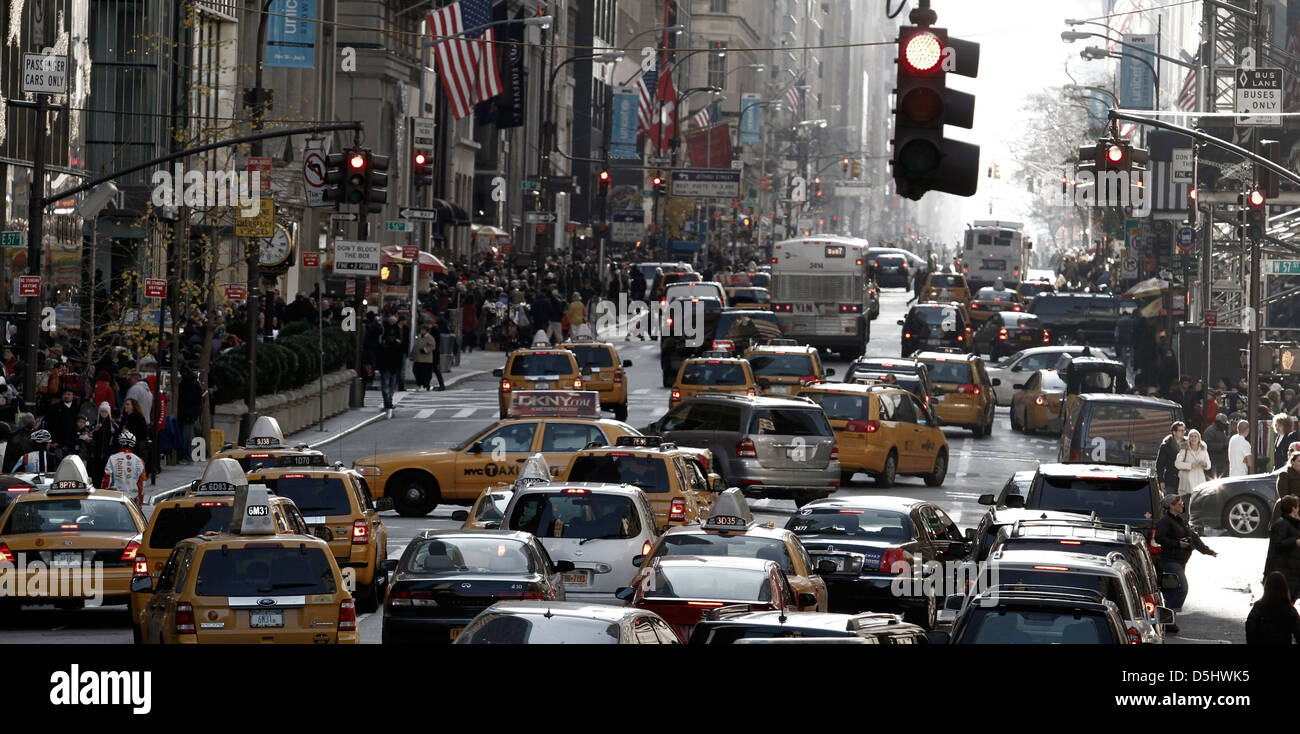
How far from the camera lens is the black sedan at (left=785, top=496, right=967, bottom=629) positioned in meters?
21.1

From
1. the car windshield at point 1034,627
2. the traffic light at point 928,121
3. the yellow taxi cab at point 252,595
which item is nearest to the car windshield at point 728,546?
the yellow taxi cab at point 252,595

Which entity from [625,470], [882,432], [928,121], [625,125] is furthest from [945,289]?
[928,121]

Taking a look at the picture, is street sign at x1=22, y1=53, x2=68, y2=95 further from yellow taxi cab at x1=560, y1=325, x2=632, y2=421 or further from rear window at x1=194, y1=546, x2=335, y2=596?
yellow taxi cab at x1=560, y1=325, x2=632, y2=421

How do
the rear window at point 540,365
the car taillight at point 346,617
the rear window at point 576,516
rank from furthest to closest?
the rear window at point 540,365
the rear window at point 576,516
the car taillight at point 346,617

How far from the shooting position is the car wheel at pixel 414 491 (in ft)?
97.0

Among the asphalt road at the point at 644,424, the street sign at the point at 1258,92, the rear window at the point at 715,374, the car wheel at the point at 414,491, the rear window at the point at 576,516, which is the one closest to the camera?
the rear window at the point at 576,516

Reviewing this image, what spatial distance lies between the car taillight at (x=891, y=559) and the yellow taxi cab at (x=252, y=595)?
20.5 feet

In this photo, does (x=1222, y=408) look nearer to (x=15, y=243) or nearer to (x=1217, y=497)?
(x=1217, y=497)

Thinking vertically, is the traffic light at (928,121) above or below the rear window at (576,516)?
above

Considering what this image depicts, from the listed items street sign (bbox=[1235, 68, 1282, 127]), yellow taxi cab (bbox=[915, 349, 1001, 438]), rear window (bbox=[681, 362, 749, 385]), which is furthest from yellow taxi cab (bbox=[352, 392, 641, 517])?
yellow taxi cab (bbox=[915, 349, 1001, 438])

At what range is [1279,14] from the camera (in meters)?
63.9

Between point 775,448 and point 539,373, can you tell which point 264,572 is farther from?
point 539,373

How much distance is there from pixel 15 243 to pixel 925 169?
2306 centimetres

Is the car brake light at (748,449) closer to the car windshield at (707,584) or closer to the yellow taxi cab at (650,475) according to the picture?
the yellow taxi cab at (650,475)
